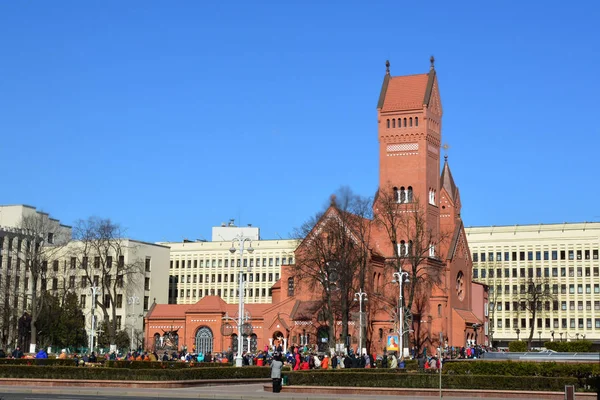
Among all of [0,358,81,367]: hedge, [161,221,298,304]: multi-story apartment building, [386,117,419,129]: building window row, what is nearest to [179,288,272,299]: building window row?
[161,221,298,304]: multi-story apartment building

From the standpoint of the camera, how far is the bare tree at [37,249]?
93938 millimetres

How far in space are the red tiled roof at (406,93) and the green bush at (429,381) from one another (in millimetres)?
58856

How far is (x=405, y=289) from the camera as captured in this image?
305ft

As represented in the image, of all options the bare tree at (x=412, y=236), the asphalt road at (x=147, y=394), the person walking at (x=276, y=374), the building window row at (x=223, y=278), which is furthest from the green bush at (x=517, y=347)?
the person walking at (x=276, y=374)

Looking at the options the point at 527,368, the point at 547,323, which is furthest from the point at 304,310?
the point at 547,323

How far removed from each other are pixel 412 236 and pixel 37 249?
41.8 metres

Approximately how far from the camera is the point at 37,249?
331 feet

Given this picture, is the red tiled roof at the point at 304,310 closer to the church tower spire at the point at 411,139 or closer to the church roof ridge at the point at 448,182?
the church tower spire at the point at 411,139

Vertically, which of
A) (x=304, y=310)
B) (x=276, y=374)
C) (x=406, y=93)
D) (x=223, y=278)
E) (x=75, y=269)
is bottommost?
(x=276, y=374)

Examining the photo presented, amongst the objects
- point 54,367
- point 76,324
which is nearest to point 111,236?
point 76,324

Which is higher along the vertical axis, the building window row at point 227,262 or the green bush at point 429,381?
the building window row at point 227,262

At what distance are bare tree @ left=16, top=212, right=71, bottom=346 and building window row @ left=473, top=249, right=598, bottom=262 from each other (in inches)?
2491

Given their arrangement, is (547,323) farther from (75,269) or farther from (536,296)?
(75,269)

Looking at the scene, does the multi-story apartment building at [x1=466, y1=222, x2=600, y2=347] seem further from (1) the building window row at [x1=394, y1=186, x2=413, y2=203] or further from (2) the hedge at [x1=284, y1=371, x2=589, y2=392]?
(2) the hedge at [x1=284, y1=371, x2=589, y2=392]
